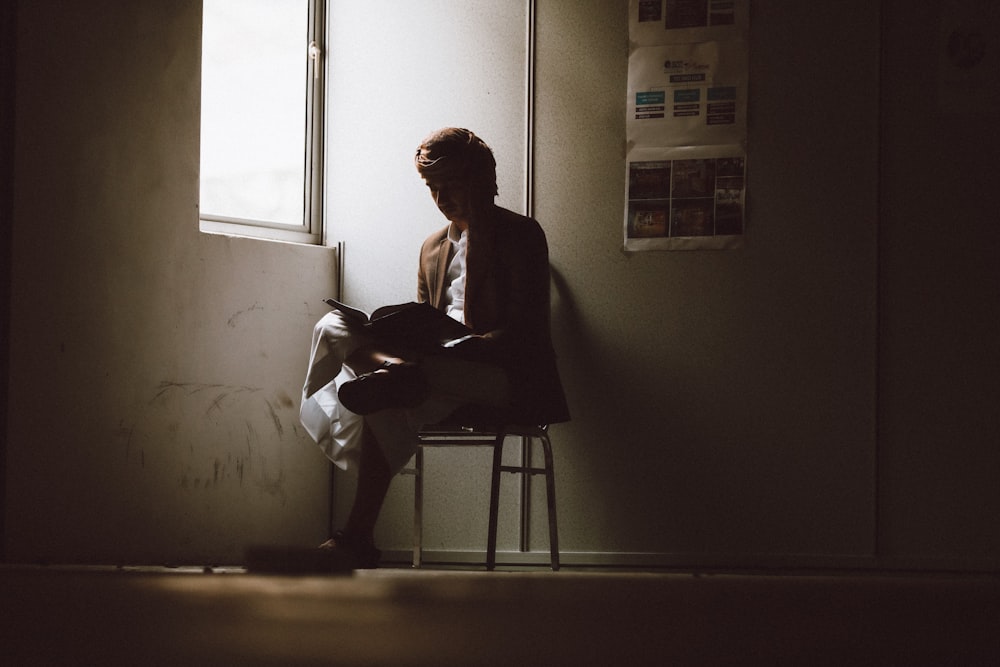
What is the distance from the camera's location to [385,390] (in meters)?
2.27

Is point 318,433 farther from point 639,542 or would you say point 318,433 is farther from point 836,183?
point 836,183

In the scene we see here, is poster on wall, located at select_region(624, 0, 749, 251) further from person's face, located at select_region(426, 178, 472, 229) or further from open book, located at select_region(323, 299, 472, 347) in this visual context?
open book, located at select_region(323, 299, 472, 347)

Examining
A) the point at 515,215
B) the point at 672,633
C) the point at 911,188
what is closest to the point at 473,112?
the point at 515,215

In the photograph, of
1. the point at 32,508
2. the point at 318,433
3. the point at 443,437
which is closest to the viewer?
the point at 32,508

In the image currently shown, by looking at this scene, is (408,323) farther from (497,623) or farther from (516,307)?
(497,623)

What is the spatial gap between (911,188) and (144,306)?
2.23m

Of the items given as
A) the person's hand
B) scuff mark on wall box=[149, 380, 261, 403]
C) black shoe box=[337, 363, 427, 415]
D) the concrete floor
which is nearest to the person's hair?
the person's hand

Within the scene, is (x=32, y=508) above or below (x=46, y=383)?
below

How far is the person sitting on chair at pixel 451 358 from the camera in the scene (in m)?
2.41

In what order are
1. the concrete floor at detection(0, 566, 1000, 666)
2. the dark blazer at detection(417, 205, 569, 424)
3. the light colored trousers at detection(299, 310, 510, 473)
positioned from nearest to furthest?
the concrete floor at detection(0, 566, 1000, 666), the light colored trousers at detection(299, 310, 510, 473), the dark blazer at detection(417, 205, 569, 424)

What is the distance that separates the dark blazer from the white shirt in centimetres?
10

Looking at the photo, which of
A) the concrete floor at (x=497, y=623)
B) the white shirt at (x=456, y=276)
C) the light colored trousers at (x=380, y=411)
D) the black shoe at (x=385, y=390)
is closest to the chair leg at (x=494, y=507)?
the light colored trousers at (x=380, y=411)

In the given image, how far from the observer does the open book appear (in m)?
2.43

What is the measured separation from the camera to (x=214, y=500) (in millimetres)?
2979
